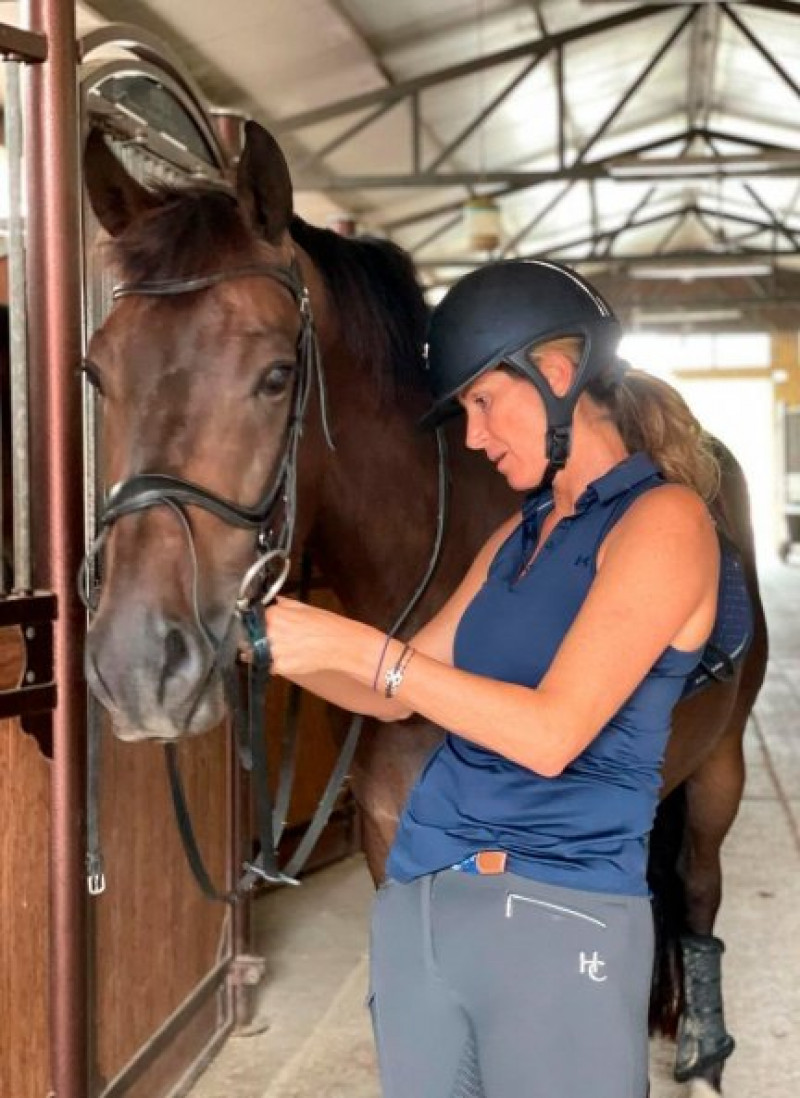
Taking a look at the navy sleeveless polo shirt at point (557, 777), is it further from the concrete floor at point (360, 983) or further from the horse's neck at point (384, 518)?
the concrete floor at point (360, 983)

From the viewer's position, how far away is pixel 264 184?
1.43 meters

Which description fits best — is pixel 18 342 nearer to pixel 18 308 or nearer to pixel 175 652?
pixel 18 308

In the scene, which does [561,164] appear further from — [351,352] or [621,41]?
[351,352]

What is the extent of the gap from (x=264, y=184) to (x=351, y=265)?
0.26 m

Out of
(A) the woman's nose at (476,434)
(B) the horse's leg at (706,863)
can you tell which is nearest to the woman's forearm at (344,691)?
(A) the woman's nose at (476,434)

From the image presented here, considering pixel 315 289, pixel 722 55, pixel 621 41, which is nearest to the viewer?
pixel 315 289

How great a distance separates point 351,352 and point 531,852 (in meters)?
0.76

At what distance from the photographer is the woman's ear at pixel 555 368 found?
1.28m

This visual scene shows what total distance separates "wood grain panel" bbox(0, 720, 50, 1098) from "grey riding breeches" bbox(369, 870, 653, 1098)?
76cm

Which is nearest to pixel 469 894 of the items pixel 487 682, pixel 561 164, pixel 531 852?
pixel 531 852

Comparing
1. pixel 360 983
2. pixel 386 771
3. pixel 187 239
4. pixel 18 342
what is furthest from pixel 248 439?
pixel 360 983

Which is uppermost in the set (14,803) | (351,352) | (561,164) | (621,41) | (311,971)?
(621,41)

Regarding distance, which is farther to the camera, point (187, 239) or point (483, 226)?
point (483, 226)

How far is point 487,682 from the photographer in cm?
116
